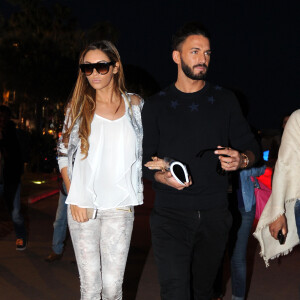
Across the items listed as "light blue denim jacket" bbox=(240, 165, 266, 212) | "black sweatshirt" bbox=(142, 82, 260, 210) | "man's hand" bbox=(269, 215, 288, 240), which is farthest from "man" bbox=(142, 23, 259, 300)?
"light blue denim jacket" bbox=(240, 165, 266, 212)

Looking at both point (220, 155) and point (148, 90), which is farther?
point (148, 90)

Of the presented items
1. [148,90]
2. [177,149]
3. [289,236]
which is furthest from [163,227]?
[148,90]

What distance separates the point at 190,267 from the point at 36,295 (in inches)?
96.2

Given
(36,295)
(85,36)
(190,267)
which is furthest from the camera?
(85,36)

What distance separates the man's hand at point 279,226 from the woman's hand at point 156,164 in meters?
0.90

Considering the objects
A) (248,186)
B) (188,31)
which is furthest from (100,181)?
(248,186)

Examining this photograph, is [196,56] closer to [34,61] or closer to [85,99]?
[85,99]

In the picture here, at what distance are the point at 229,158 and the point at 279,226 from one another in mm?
739

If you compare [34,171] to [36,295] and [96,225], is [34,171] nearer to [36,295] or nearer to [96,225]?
[36,295]

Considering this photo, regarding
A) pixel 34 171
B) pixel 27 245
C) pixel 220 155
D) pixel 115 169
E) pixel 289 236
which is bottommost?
pixel 34 171

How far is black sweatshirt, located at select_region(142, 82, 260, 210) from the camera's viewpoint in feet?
12.3

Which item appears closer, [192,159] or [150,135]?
[192,159]

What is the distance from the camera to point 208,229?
3.75 m

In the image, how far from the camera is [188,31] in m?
3.84
